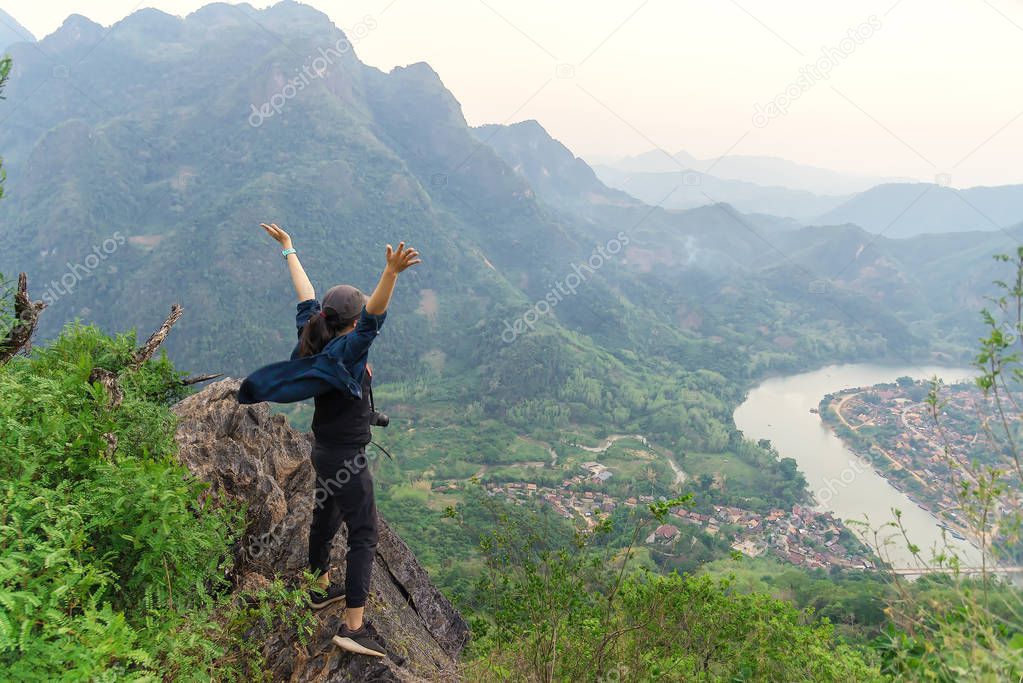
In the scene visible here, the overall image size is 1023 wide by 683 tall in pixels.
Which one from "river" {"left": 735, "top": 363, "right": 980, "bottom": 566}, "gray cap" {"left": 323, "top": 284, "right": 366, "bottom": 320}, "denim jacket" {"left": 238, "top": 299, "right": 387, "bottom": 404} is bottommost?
"river" {"left": 735, "top": 363, "right": 980, "bottom": 566}

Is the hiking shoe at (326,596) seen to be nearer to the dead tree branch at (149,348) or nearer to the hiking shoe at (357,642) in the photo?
the hiking shoe at (357,642)

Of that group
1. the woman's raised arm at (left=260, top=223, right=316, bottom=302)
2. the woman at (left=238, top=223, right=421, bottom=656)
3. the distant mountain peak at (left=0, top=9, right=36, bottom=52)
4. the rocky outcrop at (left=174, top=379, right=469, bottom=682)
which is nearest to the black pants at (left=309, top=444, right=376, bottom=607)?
the woman at (left=238, top=223, right=421, bottom=656)

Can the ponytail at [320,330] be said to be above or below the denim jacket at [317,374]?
above

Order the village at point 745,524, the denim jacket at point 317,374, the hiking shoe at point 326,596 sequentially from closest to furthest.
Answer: the denim jacket at point 317,374
the hiking shoe at point 326,596
the village at point 745,524

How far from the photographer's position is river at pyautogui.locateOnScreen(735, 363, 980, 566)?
120ft

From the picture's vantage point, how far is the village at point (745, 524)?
33.9 m

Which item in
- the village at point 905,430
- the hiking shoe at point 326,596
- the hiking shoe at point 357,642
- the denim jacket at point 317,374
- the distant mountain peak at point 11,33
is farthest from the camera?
the distant mountain peak at point 11,33

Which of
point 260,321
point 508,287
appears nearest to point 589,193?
point 508,287

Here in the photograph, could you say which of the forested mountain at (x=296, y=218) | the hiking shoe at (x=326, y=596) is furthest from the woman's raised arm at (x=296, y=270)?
the forested mountain at (x=296, y=218)

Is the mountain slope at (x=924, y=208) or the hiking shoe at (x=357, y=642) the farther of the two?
the mountain slope at (x=924, y=208)

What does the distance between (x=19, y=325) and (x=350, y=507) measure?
3.04 metres

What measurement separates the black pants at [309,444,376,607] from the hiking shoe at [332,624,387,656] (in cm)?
20

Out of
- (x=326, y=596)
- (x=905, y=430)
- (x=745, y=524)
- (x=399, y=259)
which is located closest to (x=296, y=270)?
(x=399, y=259)

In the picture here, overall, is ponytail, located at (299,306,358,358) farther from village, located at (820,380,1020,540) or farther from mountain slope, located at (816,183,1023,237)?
mountain slope, located at (816,183,1023,237)
